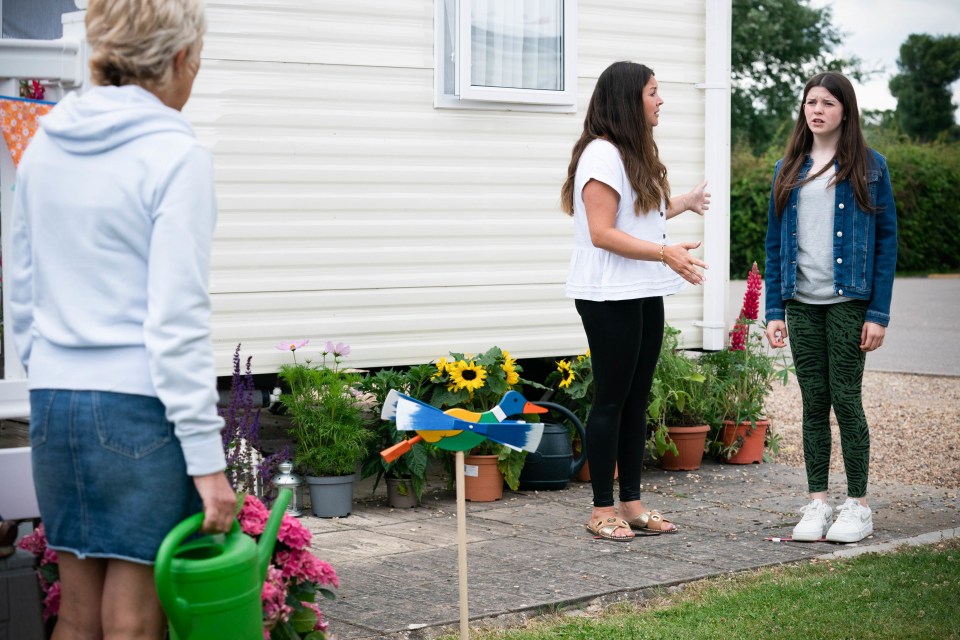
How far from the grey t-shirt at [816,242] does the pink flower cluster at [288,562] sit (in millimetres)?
2493

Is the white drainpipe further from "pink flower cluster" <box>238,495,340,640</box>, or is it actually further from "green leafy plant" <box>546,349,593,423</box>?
"pink flower cluster" <box>238,495,340,640</box>

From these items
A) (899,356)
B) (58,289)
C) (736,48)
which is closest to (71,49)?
(58,289)

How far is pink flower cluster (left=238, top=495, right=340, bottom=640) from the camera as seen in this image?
2801mm

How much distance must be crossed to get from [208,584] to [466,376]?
338 centimetres

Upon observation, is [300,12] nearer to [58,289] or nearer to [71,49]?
[71,49]

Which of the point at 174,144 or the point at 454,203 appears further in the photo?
the point at 454,203

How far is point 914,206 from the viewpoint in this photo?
23859 mm

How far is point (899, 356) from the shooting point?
12125 millimetres

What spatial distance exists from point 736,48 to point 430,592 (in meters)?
34.1

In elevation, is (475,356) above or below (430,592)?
above

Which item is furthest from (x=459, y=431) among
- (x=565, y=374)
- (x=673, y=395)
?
(x=673, y=395)

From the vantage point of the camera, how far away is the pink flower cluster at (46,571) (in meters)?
2.68

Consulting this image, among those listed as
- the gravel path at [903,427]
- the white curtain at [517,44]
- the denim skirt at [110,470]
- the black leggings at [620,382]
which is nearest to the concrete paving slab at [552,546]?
the black leggings at [620,382]

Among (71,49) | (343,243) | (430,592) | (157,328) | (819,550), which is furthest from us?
(343,243)
